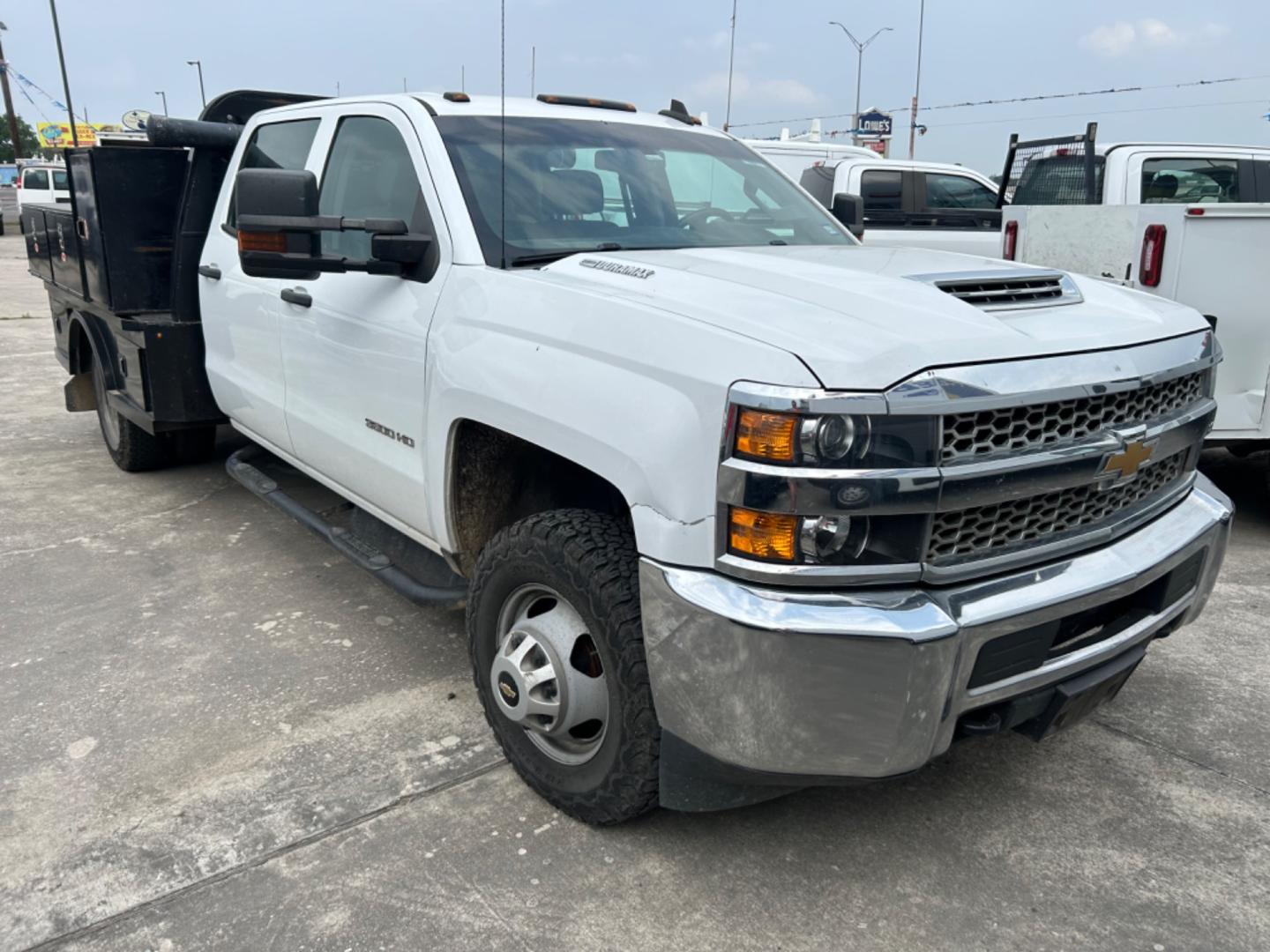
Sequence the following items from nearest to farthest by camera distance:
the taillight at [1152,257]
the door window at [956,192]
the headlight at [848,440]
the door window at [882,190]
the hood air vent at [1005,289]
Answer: the headlight at [848,440]
the hood air vent at [1005,289]
the taillight at [1152,257]
the door window at [882,190]
the door window at [956,192]

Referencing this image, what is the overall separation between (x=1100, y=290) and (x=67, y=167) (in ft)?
17.1

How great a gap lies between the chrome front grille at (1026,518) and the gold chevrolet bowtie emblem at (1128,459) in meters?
0.05

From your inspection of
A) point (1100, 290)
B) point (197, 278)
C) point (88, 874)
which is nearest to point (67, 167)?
point (197, 278)

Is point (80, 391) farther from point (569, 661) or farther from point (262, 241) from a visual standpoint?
point (569, 661)

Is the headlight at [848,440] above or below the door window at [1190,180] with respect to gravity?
below

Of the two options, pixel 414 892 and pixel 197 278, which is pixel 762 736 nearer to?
pixel 414 892

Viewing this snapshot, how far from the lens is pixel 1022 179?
858 centimetres

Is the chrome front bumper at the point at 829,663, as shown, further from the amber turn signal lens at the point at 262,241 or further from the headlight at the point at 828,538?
the amber turn signal lens at the point at 262,241

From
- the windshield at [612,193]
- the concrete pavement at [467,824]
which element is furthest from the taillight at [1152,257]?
the windshield at [612,193]

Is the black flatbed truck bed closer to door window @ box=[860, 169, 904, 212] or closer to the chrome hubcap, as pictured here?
the chrome hubcap

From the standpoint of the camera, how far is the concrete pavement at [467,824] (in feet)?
8.02

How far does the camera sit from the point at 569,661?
8.77ft

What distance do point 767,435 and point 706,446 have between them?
14 cm

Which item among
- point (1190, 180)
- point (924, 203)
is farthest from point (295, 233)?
point (924, 203)
